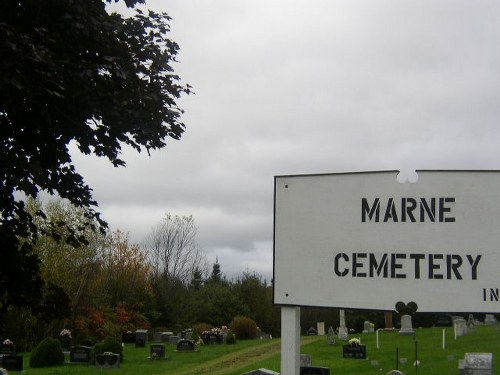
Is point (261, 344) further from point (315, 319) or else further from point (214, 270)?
point (214, 270)

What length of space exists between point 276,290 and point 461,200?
1.89m

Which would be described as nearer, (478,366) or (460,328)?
(478,366)

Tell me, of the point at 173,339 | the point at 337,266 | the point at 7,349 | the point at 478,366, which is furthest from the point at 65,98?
the point at 173,339

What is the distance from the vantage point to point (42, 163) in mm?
7480

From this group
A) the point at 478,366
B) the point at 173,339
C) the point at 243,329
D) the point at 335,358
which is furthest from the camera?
the point at 243,329

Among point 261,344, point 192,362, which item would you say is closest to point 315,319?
point 261,344

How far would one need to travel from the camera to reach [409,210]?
5.95 metres

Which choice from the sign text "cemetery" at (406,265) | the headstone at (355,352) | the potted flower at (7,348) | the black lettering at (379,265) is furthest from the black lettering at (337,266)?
the potted flower at (7,348)

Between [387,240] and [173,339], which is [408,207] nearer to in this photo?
[387,240]

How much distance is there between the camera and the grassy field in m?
20.5

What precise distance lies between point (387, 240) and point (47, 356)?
2224 cm

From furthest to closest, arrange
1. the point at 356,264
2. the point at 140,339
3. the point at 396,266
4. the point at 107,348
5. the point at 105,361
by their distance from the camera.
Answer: the point at 140,339 < the point at 107,348 < the point at 105,361 < the point at 356,264 < the point at 396,266

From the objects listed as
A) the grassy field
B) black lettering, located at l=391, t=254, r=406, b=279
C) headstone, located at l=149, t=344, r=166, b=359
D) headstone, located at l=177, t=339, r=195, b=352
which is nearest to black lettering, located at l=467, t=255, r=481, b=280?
black lettering, located at l=391, t=254, r=406, b=279

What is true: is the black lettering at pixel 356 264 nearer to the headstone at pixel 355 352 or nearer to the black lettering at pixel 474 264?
the black lettering at pixel 474 264
